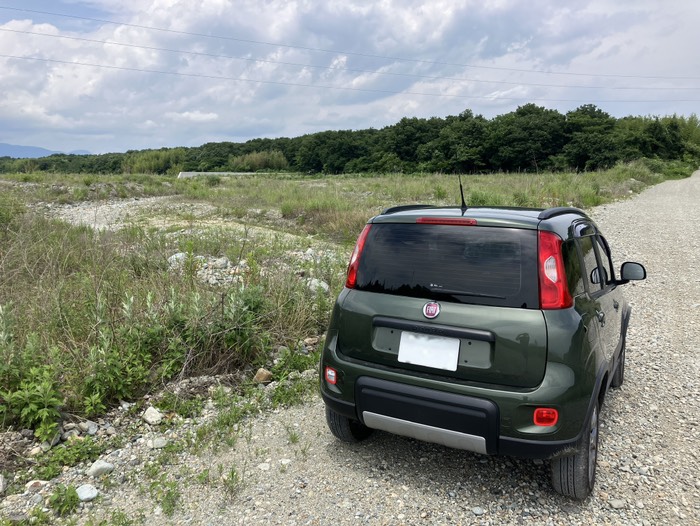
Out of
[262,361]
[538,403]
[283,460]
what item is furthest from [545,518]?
[262,361]

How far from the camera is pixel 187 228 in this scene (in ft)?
39.2

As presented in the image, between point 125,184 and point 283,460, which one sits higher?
point 125,184

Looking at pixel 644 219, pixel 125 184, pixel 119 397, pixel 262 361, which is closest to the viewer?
pixel 119 397

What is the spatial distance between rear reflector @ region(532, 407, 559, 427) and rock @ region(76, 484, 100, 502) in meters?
2.67

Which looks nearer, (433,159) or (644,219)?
(644,219)

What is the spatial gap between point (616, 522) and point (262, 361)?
318cm

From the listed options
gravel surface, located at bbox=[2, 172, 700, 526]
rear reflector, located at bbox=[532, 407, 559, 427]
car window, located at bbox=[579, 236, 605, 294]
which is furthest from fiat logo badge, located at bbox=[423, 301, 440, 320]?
gravel surface, located at bbox=[2, 172, 700, 526]

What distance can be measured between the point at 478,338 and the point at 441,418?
0.49 meters

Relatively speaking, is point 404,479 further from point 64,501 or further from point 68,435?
point 68,435

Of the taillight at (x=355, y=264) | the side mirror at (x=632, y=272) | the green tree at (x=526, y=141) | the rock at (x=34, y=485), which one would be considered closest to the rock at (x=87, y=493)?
the rock at (x=34, y=485)

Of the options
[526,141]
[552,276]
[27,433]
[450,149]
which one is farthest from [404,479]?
[450,149]

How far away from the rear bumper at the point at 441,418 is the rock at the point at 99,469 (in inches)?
67.7

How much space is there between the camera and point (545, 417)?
7.91 ft

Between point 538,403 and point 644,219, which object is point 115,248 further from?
point 644,219
